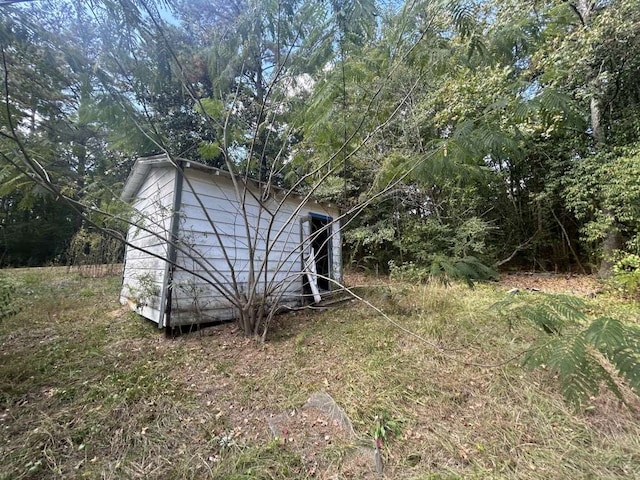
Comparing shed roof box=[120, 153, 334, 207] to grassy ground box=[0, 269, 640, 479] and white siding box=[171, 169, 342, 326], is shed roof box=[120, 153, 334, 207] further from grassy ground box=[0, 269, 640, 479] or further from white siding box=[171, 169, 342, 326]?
grassy ground box=[0, 269, 640, 479]

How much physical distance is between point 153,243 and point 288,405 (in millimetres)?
3406

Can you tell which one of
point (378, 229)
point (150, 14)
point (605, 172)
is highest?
point (150, 14)

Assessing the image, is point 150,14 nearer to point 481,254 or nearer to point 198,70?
point 198,70

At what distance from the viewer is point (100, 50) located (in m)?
2.33

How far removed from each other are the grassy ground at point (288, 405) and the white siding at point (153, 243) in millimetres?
496

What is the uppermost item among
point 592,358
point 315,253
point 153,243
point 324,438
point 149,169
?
point 149,169

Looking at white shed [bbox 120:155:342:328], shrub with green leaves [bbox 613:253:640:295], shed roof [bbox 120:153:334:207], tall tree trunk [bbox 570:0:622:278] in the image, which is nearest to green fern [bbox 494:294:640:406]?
white shed [bbox 120:155:342:328]

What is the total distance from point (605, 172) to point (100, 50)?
300 inches

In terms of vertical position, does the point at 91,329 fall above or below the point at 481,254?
below

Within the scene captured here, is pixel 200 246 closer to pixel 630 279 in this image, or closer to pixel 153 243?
pixel 153 243

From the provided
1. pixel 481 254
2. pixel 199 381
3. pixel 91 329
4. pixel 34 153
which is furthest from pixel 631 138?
pixel 91 329

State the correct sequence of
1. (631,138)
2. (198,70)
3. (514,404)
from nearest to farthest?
1. (514,404)
2. (198,70)
3. (631,138)

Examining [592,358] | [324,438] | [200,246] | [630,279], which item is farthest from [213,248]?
[630,279]

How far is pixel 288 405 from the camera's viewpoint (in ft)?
6.73
